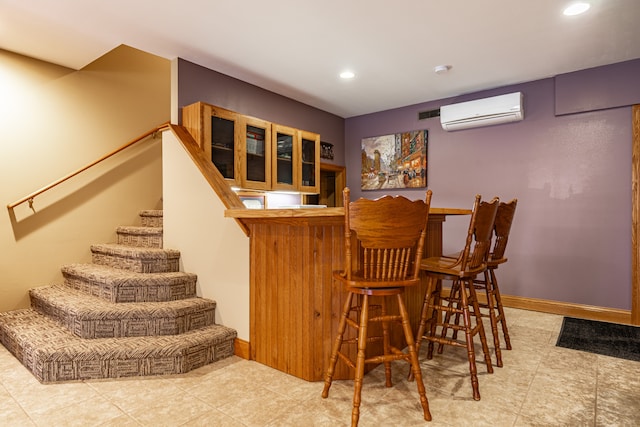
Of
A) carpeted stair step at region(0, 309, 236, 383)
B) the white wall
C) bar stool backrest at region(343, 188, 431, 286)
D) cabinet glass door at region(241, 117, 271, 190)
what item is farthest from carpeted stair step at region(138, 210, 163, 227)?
bar stool backrest at region(343, 188, 431, 286)

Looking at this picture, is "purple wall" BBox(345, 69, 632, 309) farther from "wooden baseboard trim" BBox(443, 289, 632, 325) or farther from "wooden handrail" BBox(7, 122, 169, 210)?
"wooden handrail" BBox(7, 122, 169, 210)

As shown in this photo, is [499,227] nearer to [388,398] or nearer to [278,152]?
[388,398]

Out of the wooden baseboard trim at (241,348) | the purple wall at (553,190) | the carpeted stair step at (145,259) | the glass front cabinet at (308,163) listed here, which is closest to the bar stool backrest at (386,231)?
the wooden baseboard trim at (241,348)

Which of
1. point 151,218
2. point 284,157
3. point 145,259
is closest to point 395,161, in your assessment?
point 284,157

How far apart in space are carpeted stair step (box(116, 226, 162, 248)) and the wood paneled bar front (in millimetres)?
1440

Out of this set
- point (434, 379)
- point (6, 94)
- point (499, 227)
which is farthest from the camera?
point (6, 94)

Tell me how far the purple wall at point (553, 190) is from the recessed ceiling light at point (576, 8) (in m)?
1.42

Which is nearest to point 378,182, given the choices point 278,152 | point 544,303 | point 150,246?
point 278,152

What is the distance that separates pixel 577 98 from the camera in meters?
3.73

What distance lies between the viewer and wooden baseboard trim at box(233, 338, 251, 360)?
2537 mm

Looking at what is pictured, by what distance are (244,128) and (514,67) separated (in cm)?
287

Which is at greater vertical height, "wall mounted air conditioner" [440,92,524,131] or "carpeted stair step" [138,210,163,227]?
"wall mounted air conditioner" [440,92,524,131]

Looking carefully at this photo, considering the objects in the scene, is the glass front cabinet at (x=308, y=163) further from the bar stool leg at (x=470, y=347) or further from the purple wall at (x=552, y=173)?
the bar stool leg at (x=470, y=347)

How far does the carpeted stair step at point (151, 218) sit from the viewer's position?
385cm
